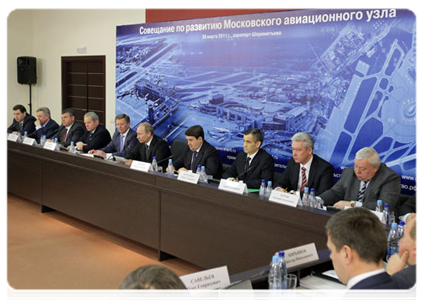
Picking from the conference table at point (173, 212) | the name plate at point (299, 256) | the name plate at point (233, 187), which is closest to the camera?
the name plate at point (299, 256)

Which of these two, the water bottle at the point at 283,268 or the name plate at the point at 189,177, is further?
the name plate at the point at 189,177

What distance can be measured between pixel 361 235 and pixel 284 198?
1.87 m

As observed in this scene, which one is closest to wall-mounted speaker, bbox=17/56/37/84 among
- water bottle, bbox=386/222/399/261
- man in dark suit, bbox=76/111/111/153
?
man in dark suit, bbox=76/111/111/153

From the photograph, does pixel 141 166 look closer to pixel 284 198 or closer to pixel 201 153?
pixel 201 153

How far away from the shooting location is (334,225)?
1.90 meters

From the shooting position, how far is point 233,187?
4.09m

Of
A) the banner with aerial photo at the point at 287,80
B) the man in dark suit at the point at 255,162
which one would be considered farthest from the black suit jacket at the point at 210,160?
the banner with aerial photo at the point at 287,80

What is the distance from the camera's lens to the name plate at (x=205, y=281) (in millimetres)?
2090

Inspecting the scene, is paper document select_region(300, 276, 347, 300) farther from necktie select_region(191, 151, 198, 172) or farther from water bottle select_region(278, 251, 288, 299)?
necktie select_region(191, 151, 198, 172)

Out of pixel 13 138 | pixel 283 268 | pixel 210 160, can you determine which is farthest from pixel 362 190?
pixel 13 138

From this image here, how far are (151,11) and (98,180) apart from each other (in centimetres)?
361

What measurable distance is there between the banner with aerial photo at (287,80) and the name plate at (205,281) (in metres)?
3.49

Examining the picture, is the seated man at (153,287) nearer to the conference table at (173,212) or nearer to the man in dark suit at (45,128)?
the conference table at (173,212)

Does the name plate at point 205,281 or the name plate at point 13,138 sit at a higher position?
the name plate at point 13,138
